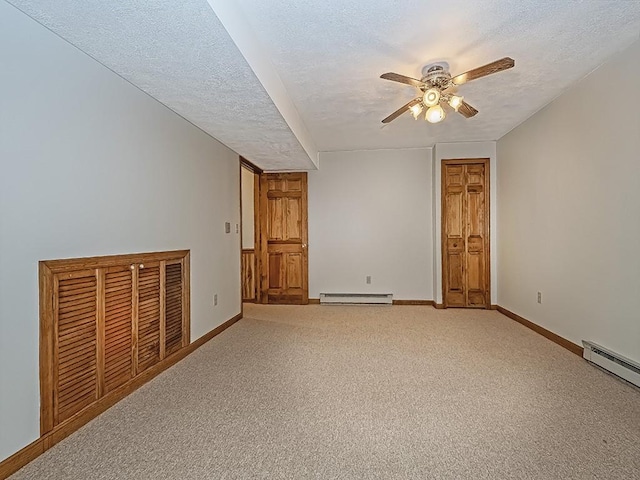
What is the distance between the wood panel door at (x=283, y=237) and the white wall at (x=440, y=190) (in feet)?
6.61

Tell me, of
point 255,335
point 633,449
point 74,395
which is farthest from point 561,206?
point 74,395

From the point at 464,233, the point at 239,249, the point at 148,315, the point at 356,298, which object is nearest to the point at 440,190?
the point at 464,233

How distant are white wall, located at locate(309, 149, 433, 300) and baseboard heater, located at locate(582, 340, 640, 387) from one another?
2786 mm

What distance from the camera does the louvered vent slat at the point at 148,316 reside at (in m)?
2.76

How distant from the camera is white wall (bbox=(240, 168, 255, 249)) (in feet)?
21.3

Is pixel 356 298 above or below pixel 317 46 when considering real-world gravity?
below

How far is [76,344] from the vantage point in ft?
6.93

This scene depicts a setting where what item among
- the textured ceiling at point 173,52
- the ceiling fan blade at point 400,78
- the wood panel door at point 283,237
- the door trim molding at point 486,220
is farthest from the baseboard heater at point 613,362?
the wood panel door at point 283,237

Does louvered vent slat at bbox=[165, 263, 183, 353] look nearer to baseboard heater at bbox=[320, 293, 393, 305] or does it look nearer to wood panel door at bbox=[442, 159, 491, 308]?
baseboard heater at bbox=[320, 293, 393, 305]

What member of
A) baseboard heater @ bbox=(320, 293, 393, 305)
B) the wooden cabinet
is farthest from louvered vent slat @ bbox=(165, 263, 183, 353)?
baseboard heater @ bbox=(320, 293, 393, 305)

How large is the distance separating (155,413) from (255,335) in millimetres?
1875

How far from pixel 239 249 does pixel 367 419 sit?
327cm

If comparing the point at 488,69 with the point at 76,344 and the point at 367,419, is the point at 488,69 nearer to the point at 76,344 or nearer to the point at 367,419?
the point at 367,419

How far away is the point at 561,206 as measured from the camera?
3.68 metres
